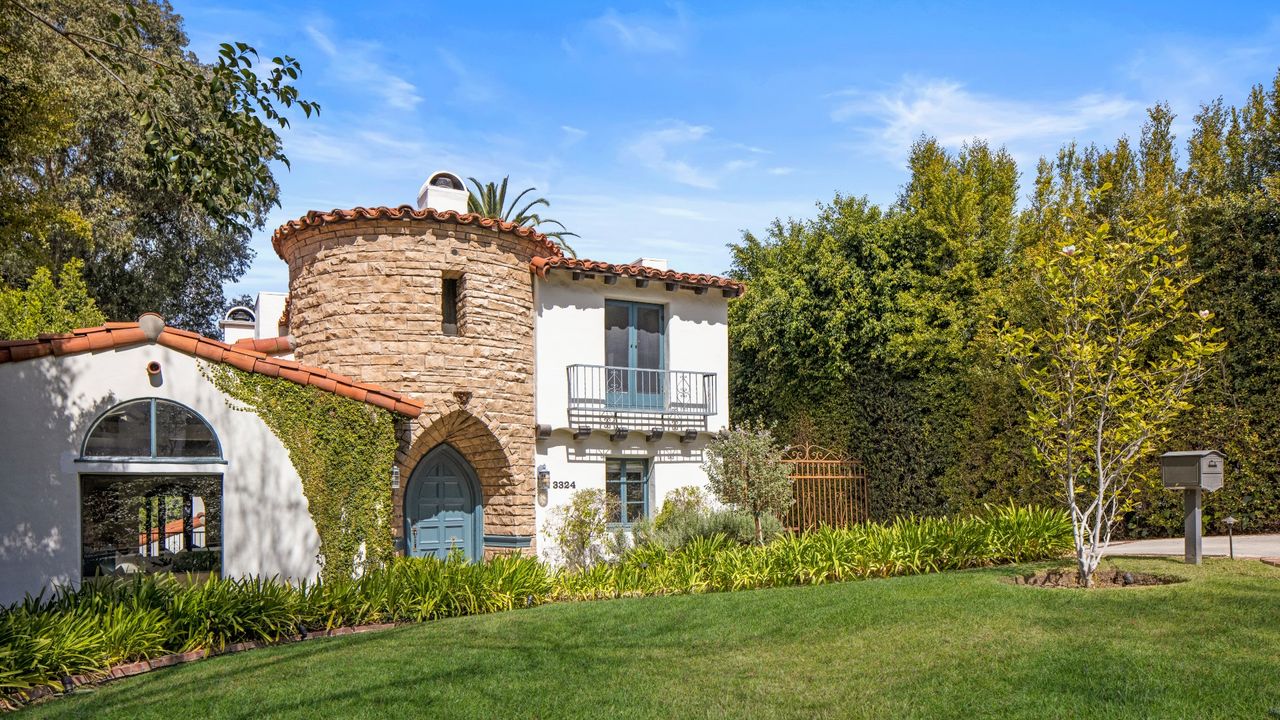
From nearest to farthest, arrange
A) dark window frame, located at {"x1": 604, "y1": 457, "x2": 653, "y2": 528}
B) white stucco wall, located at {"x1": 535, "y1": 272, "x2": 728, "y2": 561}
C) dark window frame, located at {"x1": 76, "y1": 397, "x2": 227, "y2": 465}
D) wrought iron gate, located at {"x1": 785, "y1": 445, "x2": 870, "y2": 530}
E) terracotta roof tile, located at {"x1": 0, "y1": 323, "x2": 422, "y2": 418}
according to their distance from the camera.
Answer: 1. terracotta roof tile, located at {"x1": 0, "y1": 323, "x2": 422, "y2": 418}
2. dark window frame, located at {"x1": 76, "y1": 397, "x2": 227, "y2": 465}
3. white stucco wall, located at {"x1": 535, "y1": 272, "x2": 728, "y2": 561}
4. dark window frame, located at {"x1": 604, "y1": 457, "x2": 653, "y2": 528}
5. wrought iron gate, located at {"x1": 785, "y1": 445, "x2": 870, "y2": 530}

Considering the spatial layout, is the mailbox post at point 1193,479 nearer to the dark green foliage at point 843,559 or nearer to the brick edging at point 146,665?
the dark green foliage at point 843,559

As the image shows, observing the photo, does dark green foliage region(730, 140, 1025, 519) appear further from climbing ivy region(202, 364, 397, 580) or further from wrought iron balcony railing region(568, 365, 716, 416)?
climbing ivy region(202, 364, 397, 580)

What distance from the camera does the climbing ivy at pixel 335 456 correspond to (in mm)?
12219

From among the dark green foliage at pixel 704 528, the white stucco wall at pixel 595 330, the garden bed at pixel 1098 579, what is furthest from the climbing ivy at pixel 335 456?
the garden bed at pixel 1098 579

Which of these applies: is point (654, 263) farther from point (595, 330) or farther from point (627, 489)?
point (627, 489)

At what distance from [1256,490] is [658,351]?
9.94 meters

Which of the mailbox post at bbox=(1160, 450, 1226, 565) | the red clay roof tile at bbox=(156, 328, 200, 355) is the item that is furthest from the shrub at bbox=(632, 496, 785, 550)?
the red clay roof tile at bbox=(156, 328, 200, 355)

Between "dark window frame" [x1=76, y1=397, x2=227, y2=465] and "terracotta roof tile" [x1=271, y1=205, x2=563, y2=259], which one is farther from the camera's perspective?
"terracotta roof tile" [x1=271, y1=205, x2=563, y2=259]

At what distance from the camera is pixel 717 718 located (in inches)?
258

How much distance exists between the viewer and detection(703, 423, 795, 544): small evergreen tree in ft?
51.4

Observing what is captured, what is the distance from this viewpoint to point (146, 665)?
926cm

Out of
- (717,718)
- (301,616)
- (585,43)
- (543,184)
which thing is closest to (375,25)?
(585,43)

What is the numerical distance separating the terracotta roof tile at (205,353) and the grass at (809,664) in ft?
11.6

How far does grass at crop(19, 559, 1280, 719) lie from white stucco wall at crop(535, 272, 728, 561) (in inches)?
213
